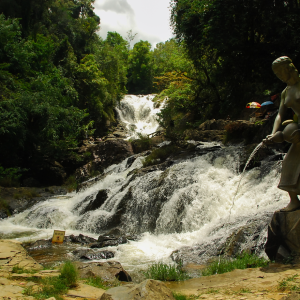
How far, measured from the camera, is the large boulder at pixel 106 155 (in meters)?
20.1

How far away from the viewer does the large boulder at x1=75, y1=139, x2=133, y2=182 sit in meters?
20.1

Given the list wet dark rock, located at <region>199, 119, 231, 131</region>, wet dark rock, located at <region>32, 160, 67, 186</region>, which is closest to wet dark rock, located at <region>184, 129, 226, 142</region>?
wet dark rock, located at <region>199, 119, 231, 131</region>

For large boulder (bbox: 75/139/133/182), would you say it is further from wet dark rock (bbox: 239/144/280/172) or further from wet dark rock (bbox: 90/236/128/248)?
wet dark rock (bbox: 90/236/128/248)

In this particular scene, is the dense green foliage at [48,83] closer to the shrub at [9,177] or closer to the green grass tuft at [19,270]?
the shrub at [9,177]

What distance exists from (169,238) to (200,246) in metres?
1.77

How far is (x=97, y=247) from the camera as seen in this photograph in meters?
7.88

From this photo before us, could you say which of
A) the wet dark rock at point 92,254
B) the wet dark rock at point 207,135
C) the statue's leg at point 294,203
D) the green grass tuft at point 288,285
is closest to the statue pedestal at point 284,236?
the statue's leg at point 294,203

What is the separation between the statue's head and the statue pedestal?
1987 mm

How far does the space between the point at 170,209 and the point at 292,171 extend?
5.57 m

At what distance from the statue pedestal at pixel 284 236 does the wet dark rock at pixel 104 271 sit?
2.38 metres

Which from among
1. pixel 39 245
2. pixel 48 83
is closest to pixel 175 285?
pixel 39 245

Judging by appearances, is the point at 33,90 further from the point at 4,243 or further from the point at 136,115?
the point at 4,243

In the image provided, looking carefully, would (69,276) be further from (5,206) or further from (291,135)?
(5,206)

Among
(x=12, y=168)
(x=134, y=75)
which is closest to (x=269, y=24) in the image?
(x=12, y=168)
